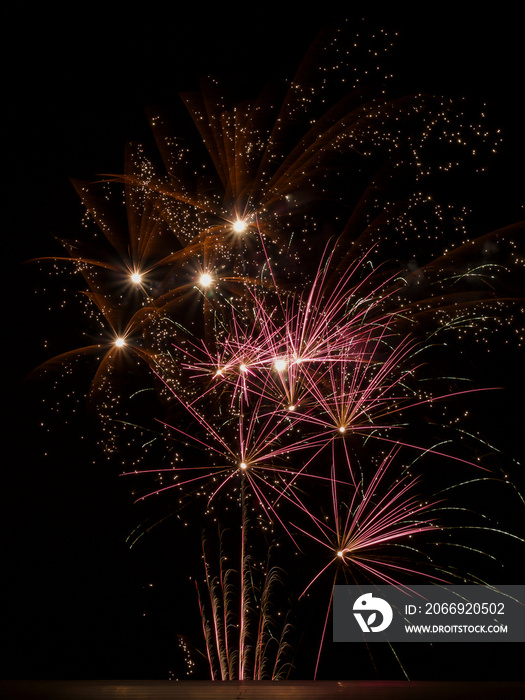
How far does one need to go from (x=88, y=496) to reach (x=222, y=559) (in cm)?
157

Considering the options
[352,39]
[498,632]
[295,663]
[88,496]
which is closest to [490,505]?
[498,632]

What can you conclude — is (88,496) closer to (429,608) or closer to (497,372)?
(429,608)

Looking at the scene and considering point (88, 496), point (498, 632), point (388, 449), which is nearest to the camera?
point (498, 632)

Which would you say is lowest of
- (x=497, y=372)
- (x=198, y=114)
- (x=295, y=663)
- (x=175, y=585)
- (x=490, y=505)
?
(x=295, y=663)

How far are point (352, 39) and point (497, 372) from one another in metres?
3.39

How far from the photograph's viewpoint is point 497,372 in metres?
5.64

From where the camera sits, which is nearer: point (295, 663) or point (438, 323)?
point (438, 323)

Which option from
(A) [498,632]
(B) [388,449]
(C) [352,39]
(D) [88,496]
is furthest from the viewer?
(D) [88,496]

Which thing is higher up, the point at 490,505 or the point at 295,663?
the point at 490,505

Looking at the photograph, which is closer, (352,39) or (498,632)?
(352,39)

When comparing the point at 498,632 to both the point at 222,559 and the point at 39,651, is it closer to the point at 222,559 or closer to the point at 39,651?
the point at 222,559

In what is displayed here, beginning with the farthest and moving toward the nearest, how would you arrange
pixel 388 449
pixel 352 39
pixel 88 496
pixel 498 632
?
pixel 88 496 → pixel 388 449 → pixel 498 632 → pixel 352 39

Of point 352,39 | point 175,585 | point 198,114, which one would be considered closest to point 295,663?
point 175,585

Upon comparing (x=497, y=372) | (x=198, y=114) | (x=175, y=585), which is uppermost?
(x=198, y=114)
